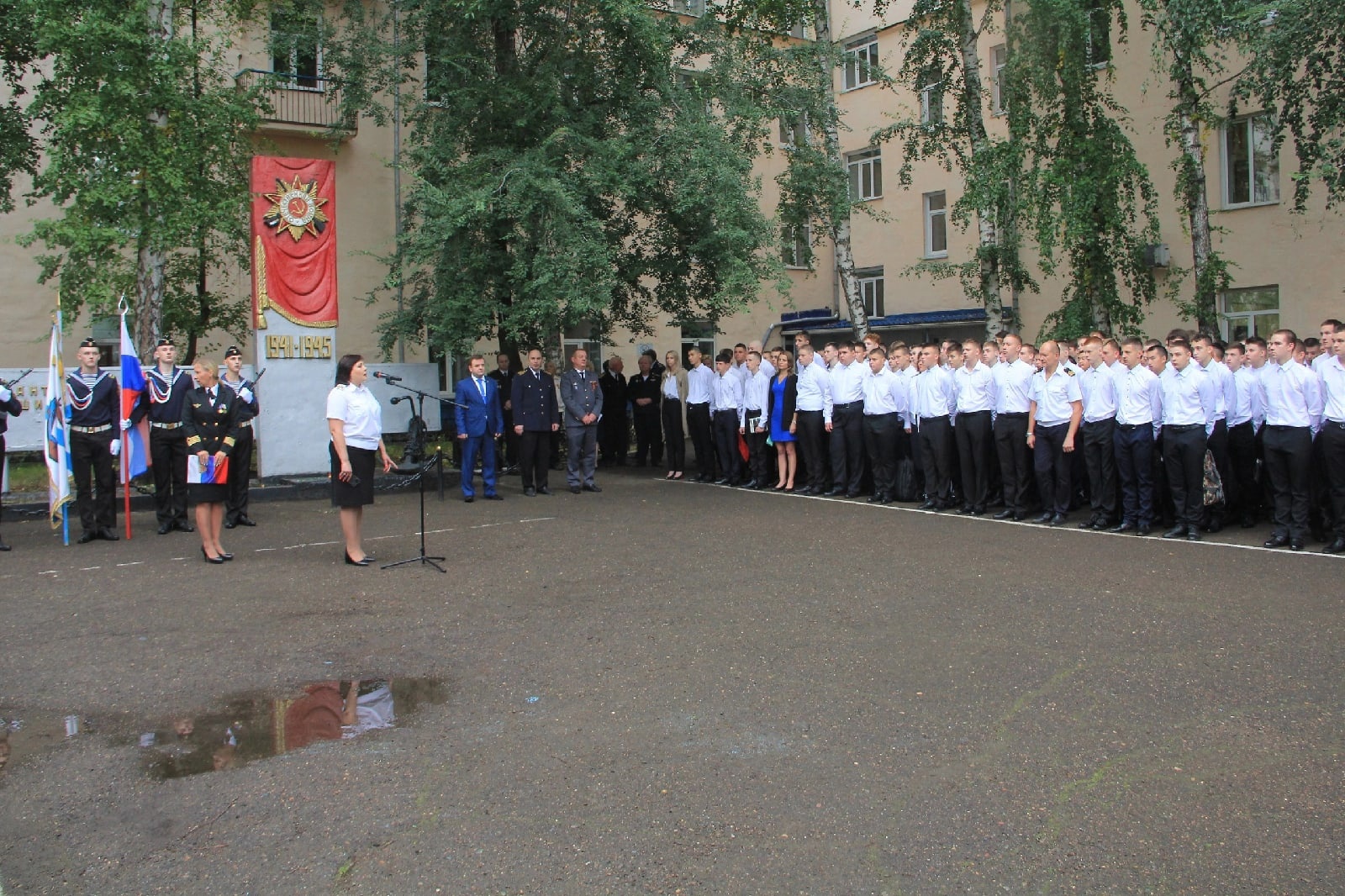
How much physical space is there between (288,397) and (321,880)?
43.0 feet

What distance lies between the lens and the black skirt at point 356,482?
9.65m

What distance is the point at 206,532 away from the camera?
10180mm

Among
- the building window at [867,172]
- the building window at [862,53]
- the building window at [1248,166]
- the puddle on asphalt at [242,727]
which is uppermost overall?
the building window at [862,53]

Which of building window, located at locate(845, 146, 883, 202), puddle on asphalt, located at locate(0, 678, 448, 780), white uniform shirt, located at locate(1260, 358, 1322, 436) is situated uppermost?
building window, located at locate(845, 146, 883, 202)

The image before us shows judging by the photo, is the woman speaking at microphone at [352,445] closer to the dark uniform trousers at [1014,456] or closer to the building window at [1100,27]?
the dark uniform trousers at [1014,456]

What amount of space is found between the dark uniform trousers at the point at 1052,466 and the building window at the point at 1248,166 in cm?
1373

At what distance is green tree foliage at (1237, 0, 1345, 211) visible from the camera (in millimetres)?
15320

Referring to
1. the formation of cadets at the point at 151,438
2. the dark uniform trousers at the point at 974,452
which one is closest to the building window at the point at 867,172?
the dark uniform trousers at the point at 974,452

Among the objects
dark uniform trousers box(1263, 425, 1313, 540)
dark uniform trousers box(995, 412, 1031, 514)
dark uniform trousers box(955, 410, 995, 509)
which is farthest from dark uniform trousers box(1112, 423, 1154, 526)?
dark uniform trousers box(955, 410, 995, 509)

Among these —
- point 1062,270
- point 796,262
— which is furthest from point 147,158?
point 1062,270

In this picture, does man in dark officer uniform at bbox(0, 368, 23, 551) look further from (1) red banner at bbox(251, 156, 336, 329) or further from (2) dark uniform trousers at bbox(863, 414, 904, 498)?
(2) dark uniform trousers at bbox(863, 414, 904, 498)

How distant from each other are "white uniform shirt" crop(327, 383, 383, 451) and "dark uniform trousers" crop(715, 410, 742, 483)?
25.7ft

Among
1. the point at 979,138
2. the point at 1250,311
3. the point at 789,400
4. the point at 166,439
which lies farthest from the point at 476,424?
the point at 1250,311

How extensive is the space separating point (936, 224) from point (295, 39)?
18.8 metres
